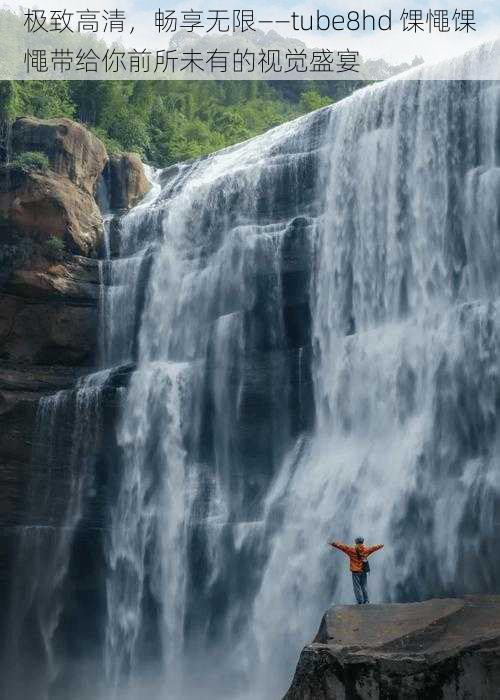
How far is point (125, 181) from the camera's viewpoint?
113 feet

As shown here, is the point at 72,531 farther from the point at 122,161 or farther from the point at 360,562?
the point at 122,161

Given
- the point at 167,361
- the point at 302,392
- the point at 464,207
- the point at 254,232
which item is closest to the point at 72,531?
the point at 167,361

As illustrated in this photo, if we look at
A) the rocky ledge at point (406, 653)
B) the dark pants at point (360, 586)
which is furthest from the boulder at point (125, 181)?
the rocky ledge at point (406, 653)

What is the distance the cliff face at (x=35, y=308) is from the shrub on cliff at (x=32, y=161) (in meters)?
0.17

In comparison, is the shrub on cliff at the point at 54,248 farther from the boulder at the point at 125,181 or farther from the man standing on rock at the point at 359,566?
the man standing on rock at the point at 359,566

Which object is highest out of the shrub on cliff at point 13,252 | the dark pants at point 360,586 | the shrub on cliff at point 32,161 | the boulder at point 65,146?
the boulder at point 65,146

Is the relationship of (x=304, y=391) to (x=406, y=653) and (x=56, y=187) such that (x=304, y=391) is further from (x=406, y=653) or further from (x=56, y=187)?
(x=406, y=653)

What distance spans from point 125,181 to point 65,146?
3265mm

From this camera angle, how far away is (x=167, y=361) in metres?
A: 27.9

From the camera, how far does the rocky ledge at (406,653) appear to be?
13.0 m

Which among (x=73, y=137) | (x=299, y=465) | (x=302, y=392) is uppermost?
(x=73, y=137)

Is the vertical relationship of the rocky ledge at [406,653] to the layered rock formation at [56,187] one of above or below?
below

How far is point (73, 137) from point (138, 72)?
67.8 ft

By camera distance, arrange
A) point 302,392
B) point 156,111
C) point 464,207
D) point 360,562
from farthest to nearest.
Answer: point 156,111 < point 302,392 < point 464,207 < point 360,562
